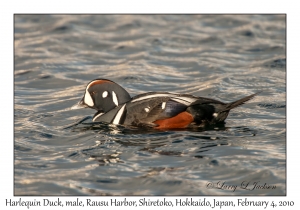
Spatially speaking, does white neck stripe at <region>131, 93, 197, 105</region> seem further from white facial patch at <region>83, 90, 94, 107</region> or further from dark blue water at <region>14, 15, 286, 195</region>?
white facial patch at <region>83, 90, 94, 107</region>

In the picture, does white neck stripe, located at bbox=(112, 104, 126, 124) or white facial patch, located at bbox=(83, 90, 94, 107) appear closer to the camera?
white neck stripe, located at bbox=(112, 104, 126, 124)

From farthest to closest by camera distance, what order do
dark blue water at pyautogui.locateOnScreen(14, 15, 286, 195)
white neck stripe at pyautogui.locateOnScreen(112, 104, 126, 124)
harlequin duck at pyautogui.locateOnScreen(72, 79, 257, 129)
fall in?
white neck stripe at pyautogui.locateOnScreen(112, 104, 126, 124) < harlequin duck at pyautogui.locateOnScreen(72, 79, 257, 129) < dark blue water at pyautogui.locateOnScreen(14, 15, 286, 195)

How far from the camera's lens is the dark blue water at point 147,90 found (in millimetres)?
9312

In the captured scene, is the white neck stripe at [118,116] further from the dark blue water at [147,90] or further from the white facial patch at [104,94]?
the white facial patch at [104,94]

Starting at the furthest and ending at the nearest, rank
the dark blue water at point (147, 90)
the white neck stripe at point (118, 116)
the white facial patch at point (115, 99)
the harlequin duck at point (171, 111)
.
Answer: the white facial patch at point (115, 99), the white neck stripe at point (118, 116), the harlequin duck at point (171, 111), the dark blue water at point (147, 90)

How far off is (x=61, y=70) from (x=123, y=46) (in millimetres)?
2688

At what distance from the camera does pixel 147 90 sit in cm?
1466

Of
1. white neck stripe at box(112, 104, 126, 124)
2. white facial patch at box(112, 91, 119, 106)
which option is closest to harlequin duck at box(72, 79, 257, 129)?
white neck stripe at box(112, 104, 126, 124)

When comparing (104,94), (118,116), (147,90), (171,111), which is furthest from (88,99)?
(147,90)

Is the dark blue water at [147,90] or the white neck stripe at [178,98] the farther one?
the white neck stripe at [178,98]

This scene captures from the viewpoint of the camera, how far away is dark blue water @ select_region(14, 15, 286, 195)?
30.6 feet

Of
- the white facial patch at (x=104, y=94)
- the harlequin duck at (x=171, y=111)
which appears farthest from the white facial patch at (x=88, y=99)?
the harlequin duck at (x=171, y=111)

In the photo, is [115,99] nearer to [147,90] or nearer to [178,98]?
[178,98]

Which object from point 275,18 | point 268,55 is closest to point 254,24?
point 275,18
